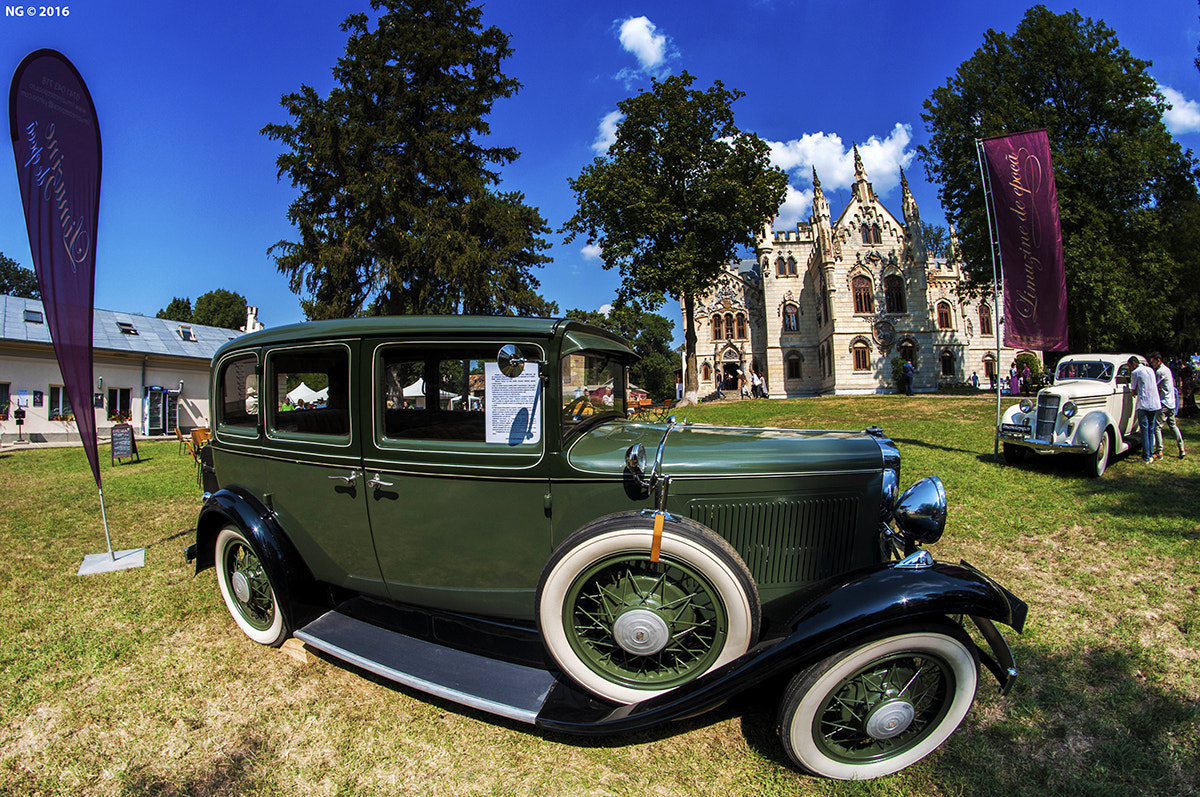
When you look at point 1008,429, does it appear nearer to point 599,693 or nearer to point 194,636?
point 599,693

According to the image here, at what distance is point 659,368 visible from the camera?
61531 millimetres

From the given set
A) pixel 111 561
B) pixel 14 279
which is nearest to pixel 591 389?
pixel 111 561

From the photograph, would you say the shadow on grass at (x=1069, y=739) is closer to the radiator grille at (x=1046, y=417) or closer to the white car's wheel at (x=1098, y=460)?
the white car's wheel at (x=1098, y=460)

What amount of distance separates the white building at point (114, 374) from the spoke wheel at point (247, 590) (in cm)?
2044

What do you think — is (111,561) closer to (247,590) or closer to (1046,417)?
(247,590)

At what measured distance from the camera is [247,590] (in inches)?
138

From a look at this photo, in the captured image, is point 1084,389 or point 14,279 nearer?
point 1084,389

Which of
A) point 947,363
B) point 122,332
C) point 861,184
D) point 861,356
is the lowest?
point 947,363

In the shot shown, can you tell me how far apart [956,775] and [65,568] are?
292 inches

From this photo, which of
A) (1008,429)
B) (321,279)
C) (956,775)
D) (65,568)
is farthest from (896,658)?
(321,279)

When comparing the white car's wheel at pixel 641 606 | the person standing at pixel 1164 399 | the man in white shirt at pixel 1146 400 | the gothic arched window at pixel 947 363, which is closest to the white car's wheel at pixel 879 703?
the white car's wheel at pixel 641 606

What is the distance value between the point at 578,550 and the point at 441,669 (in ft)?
3.33

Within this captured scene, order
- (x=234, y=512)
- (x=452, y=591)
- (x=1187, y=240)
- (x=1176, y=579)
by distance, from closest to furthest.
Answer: (x=452, y=591)
(x=234, y=512)
(x=1176, y=579)
(x=1187, y=240)

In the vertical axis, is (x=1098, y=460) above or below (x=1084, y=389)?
below
